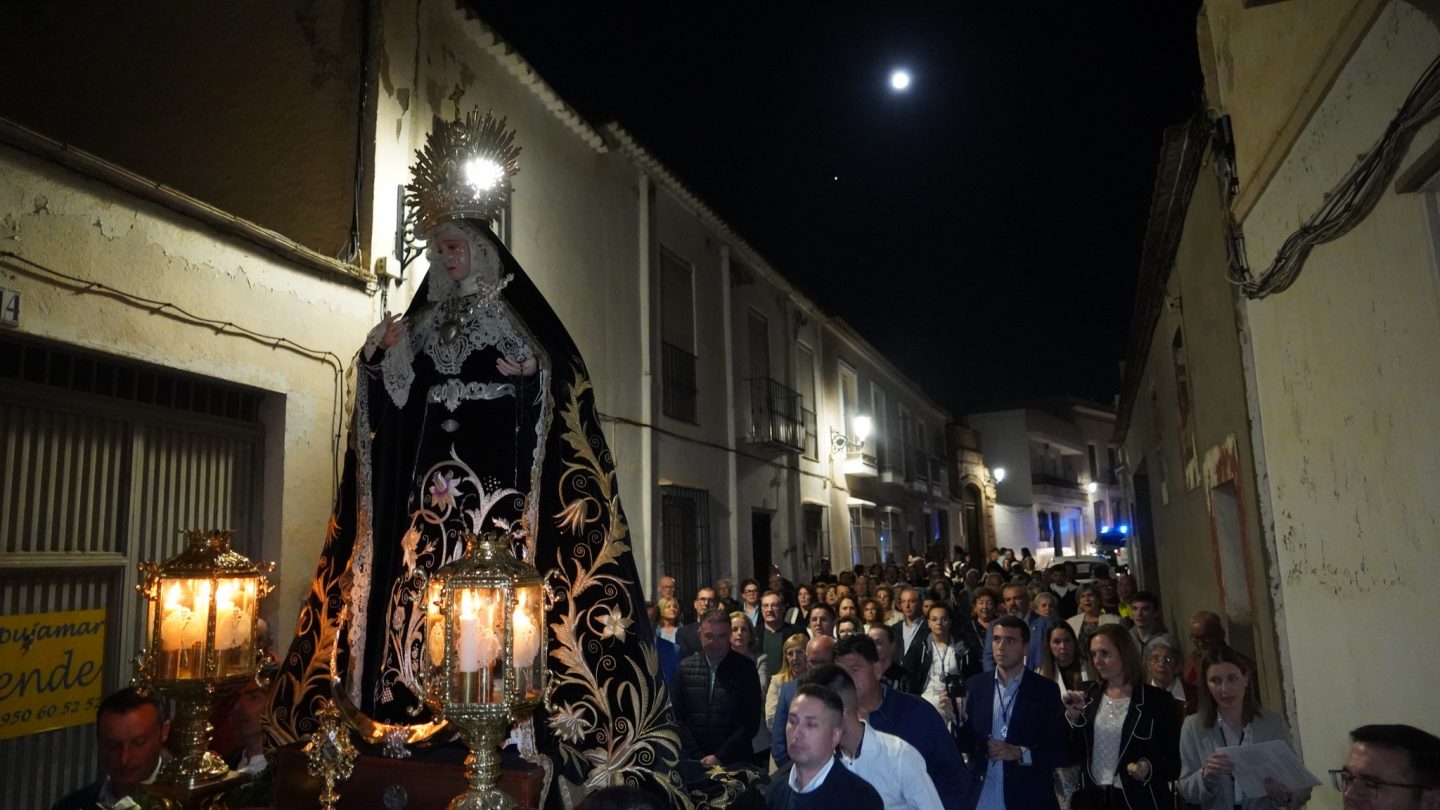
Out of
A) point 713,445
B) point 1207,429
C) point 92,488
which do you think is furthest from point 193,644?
point 713,445

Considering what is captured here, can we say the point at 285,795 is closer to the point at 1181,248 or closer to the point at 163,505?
the point at 163,505

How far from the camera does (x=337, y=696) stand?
293 centimetres

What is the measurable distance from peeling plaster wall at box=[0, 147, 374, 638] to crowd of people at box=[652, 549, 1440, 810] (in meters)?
2.41

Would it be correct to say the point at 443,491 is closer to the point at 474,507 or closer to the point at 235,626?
the point at 474,507

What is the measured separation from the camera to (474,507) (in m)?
3.11

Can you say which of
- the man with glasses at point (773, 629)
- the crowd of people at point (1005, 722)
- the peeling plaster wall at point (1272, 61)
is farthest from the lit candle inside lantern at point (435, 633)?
the man with glasses at point (773, 629)

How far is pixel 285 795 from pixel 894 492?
20921 millimetres

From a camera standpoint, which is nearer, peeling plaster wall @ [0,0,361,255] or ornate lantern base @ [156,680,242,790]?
ornate lantern base @ [156,680,242,790]

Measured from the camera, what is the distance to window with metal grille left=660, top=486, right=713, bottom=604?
36.2 feet

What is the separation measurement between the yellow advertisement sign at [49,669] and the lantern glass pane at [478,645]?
2.87m

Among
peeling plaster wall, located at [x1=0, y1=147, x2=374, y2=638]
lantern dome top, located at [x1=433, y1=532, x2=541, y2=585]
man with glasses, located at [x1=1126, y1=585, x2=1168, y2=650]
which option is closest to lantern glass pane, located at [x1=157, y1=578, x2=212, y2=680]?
lantern dome top, located at [x1=433, y1=532, x2=541, y2=585]

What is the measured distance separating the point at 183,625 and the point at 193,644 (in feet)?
0.21

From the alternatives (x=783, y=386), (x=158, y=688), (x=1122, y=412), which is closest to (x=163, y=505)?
(x=158, y=688)

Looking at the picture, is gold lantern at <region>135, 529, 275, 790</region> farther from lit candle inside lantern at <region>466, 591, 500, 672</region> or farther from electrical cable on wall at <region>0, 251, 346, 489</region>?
electrical cable on wall at <region>0, 251, 346, 489</region>
